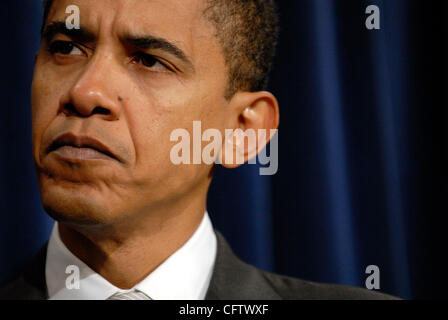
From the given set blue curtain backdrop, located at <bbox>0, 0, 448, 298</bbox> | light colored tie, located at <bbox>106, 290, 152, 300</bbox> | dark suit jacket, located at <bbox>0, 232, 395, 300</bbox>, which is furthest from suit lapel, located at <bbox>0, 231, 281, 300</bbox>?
blue curtain backdrop, located at <bbox>0, 0, 448, 298</bbox>

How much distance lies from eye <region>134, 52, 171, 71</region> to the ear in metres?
0.19

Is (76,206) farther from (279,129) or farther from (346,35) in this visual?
(346,35)

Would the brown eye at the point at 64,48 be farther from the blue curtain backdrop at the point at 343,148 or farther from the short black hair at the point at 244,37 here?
the blue curtain backdrop at the point at 343,148

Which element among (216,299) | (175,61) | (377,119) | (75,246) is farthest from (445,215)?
(75,246)

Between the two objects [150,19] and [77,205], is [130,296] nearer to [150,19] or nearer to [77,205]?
[77,205]

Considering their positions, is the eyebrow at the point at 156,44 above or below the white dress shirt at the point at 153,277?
above

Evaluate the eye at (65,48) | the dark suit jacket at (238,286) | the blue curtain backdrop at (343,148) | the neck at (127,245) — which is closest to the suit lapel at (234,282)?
the dark suit jacket at (238,286)

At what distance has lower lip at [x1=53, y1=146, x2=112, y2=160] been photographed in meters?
0.88

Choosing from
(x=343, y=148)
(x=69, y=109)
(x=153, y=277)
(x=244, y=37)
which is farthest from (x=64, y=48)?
(x=343, y=148)

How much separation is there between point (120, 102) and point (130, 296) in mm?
389

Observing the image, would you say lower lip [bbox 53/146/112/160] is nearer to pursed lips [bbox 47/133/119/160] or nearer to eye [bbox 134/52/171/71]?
pursed lips [bbox 47/133/119/160]

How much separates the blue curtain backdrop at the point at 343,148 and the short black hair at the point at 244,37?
0.63 ft

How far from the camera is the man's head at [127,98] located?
895 mm

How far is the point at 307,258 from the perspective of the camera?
4.70 feet
